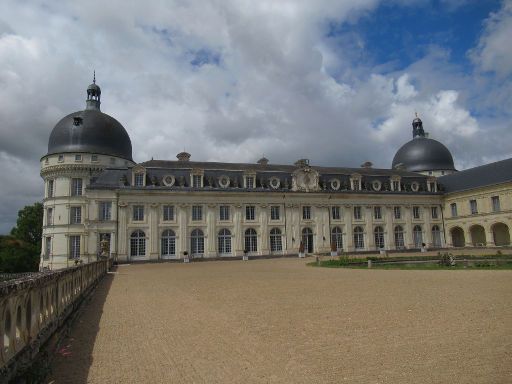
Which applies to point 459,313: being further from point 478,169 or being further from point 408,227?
point 478,169

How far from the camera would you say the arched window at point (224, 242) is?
3925 cm

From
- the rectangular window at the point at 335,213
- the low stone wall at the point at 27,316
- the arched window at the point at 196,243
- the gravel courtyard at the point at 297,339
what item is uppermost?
the rectangular window at the point at 335,213

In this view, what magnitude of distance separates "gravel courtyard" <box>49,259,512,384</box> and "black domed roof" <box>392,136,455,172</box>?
164ft

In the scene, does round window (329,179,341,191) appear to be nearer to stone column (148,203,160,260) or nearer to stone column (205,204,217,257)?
stone column (205,204,217,257)

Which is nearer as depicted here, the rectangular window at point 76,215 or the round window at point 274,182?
the rectangular window at point 76,215

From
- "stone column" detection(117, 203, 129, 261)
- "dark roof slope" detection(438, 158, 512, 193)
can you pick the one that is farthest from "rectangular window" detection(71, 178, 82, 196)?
"dark roof slope" detection(438, 158, 512, 193)

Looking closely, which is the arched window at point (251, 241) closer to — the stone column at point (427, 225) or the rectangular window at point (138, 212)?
the rectangular window at point (138, 212)

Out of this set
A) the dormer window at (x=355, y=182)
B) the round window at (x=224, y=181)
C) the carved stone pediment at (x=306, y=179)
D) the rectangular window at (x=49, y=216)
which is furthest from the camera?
the dormer window at (x=355, y=182)

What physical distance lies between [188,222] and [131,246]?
5666 mm

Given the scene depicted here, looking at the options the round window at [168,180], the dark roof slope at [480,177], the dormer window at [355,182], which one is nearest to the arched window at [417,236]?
the dark roof slope at [480,177]

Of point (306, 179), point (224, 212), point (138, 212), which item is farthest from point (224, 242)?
point (306, 179)

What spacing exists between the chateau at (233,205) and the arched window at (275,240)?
10 cm

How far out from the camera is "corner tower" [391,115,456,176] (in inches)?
2271

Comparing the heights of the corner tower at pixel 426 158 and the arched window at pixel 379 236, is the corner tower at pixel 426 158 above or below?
above
